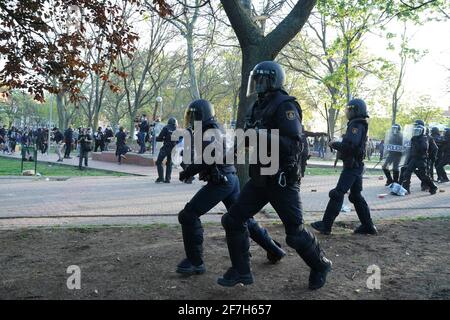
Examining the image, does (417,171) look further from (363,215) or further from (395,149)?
(363,215)

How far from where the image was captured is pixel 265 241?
4.91m

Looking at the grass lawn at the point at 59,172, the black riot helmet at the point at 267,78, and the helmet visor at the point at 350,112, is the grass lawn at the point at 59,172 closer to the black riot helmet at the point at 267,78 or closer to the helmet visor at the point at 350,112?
the helmet visor at the point at 350,112

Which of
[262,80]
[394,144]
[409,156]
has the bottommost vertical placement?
[409,156]

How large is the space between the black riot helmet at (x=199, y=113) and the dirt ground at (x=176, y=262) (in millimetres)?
1598

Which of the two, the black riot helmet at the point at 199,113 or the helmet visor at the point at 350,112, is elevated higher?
the helmet visor at the point at 350,112

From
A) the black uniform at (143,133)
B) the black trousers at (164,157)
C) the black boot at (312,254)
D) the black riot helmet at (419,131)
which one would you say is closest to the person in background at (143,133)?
the black uniform at (143,133)

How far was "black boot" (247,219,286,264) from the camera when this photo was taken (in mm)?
4848

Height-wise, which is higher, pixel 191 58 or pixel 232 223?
pixel 191 58

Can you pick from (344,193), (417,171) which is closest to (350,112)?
(344,193)

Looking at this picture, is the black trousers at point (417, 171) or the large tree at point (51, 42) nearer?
the large tree at point (51, 42)

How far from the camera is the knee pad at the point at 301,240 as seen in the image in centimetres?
399

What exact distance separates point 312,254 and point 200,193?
1.25 metres
